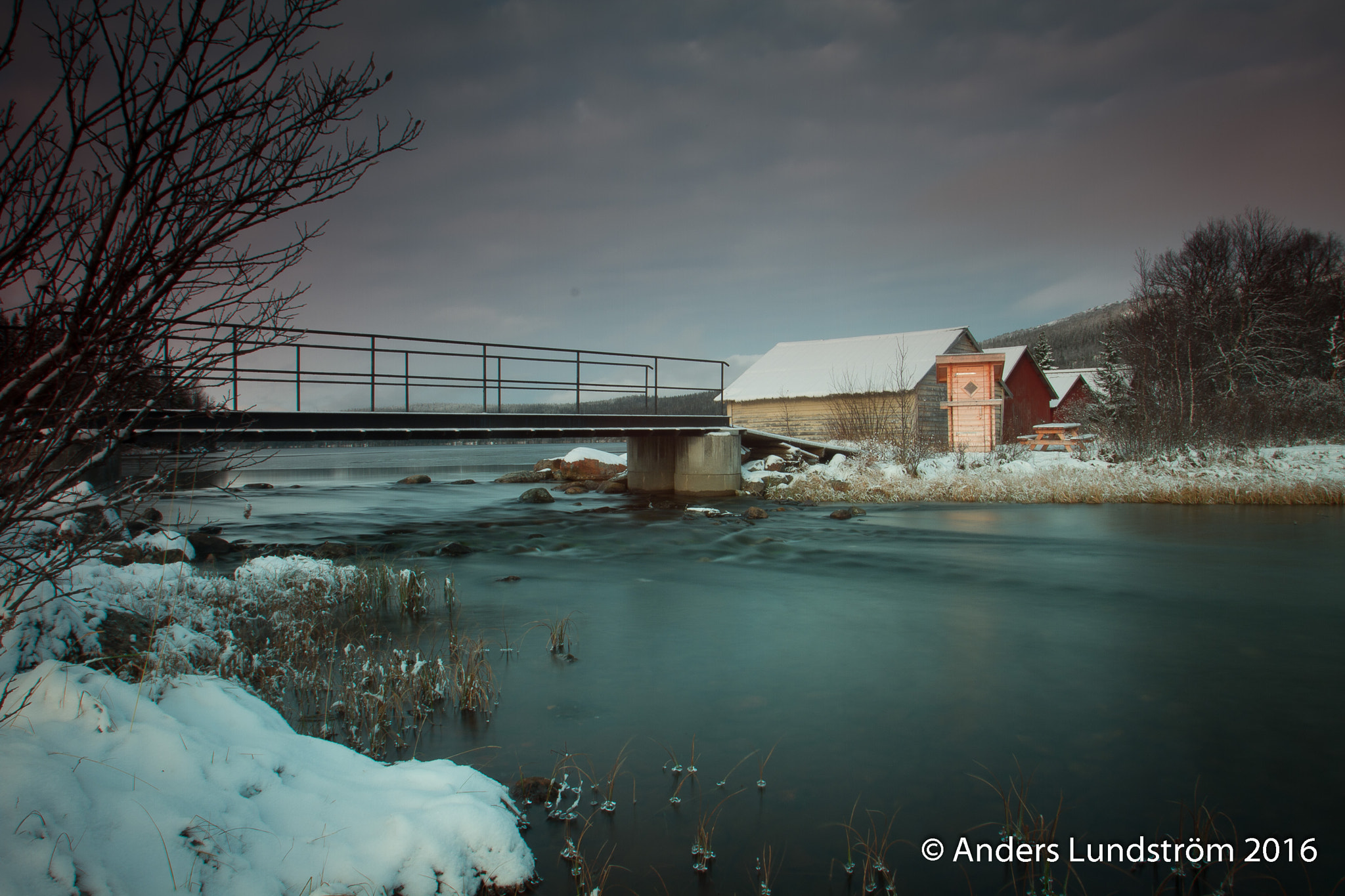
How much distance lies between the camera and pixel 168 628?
18.2ft

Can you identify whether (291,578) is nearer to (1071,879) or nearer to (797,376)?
(1071,879)

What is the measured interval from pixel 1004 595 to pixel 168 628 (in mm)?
11098

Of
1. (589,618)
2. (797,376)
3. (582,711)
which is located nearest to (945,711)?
(582,711)

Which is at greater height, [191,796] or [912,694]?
[191,796]

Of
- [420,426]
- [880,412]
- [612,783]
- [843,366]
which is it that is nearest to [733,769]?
[612,783]

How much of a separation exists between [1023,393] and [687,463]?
29.2 m

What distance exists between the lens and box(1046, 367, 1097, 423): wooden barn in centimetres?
5097

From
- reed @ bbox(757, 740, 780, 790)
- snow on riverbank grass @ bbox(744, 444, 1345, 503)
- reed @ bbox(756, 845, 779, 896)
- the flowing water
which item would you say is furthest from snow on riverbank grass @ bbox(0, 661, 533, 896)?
snow on riverbank grass @ bbox(744, 444, 1345, 503)

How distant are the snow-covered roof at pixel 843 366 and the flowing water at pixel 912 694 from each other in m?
21.9

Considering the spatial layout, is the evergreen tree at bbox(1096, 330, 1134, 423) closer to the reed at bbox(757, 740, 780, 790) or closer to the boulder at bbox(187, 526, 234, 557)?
the reed at bbox(757, 740, 780, 790)

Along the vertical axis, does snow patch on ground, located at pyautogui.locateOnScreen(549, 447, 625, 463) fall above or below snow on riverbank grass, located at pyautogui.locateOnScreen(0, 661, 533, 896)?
above

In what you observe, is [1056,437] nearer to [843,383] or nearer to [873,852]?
[843,383]

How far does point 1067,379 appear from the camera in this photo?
186 feet

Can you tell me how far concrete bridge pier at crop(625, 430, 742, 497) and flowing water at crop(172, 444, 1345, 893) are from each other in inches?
435
